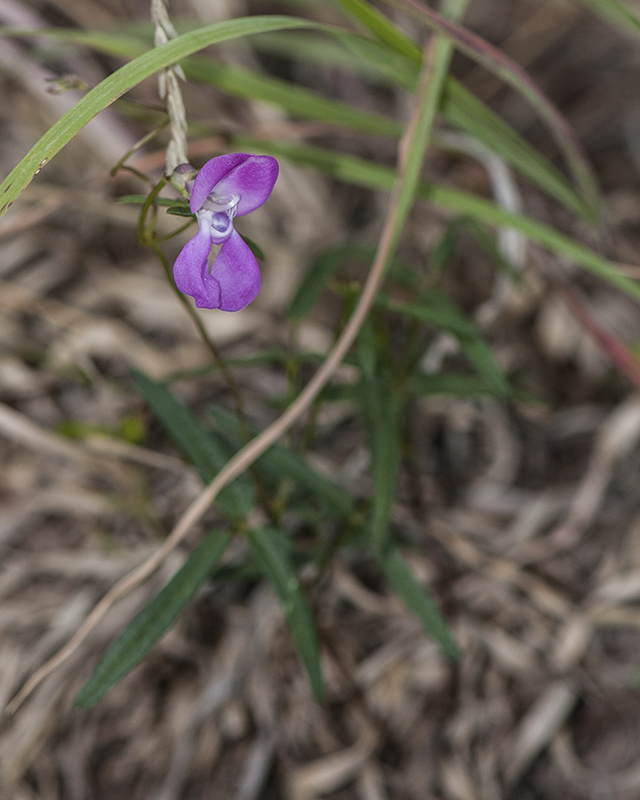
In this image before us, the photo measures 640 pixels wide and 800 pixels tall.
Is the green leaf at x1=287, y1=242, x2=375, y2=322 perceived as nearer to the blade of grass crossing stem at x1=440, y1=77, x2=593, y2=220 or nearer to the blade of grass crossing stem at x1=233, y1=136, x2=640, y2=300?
the blade of grass crossing stem at x1=233, y1=136, x2=640, y2=300

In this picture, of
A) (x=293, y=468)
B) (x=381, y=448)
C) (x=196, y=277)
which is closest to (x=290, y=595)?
(x=293, y=468)

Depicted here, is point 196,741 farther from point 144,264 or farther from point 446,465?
point 144,264

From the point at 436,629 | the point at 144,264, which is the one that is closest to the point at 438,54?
the point at 436,629

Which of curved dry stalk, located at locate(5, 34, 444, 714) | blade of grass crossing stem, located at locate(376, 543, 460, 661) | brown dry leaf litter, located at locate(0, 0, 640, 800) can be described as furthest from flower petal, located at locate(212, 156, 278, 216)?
brown dry leaf litter, located at locate(0, 0, 640, 800)

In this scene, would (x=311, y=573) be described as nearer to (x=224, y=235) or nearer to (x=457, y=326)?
(x=457, y=326)

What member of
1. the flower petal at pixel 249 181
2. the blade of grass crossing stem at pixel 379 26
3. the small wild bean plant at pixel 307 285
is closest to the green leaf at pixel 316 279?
the small wild bean plant at pixel 307 285

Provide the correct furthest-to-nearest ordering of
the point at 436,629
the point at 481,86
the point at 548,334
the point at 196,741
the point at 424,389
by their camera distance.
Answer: the point at 481,86 → the point at 548,334 → the point at 196,741 → the point at 424,389 → the point at 436,629

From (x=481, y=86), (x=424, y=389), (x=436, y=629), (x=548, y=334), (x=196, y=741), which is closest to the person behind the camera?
(x=436, y=629)
